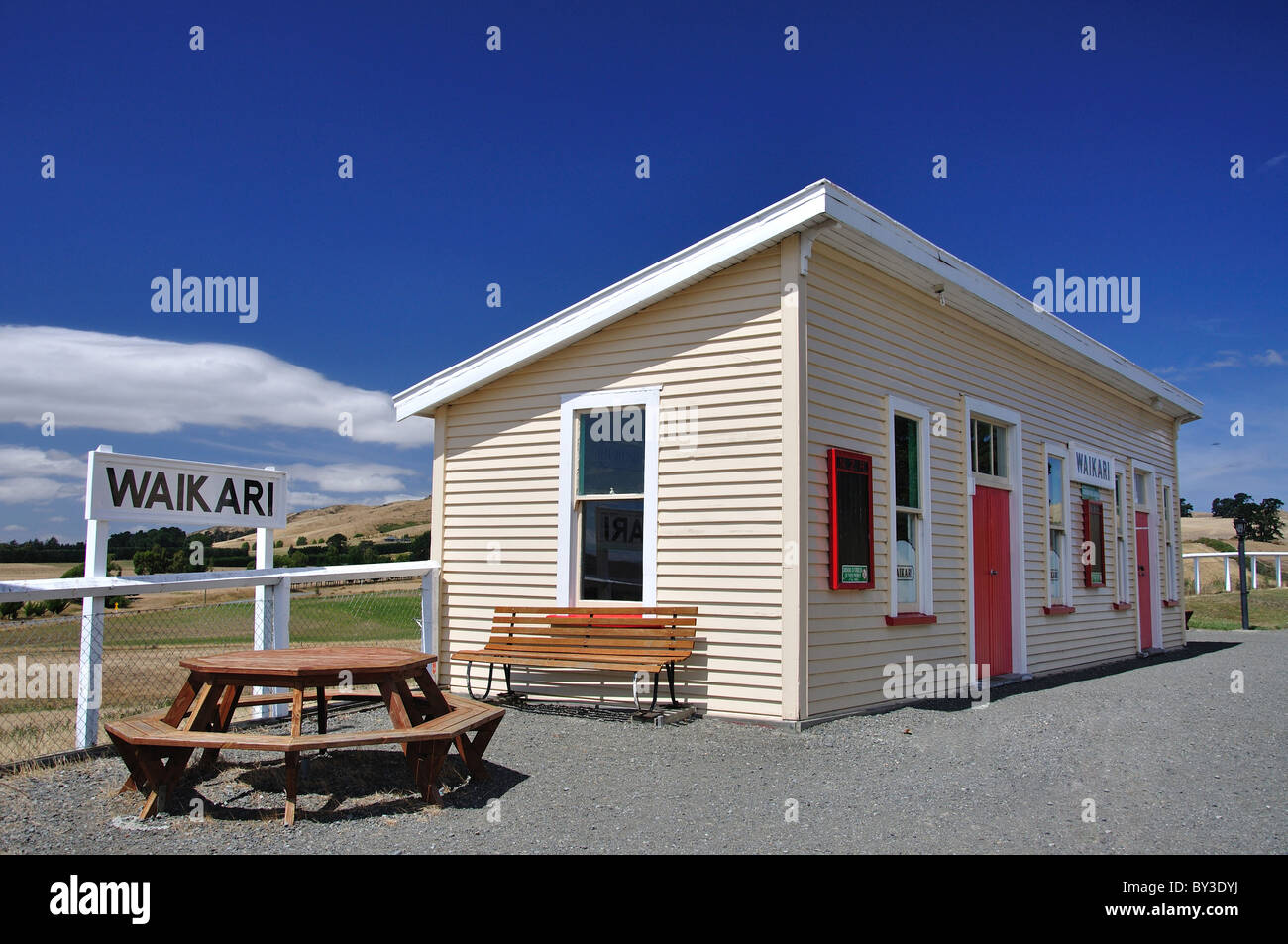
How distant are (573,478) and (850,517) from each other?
259 centimetres

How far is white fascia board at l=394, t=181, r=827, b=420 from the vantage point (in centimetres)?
744

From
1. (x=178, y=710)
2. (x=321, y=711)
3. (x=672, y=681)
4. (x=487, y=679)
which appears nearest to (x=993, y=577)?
(x=672, y=681)

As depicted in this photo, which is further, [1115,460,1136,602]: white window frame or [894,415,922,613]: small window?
[1115,460,1136,602]: white window frame

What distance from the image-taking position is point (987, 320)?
34.1ft

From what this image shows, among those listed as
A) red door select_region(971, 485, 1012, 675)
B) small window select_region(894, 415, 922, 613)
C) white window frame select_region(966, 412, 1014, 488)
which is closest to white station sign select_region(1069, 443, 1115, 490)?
white window frame select_region(966, 412, 1014, 488)

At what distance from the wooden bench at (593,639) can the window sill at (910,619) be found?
189 cm

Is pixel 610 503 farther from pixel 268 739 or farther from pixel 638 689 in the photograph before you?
pixel 268 739

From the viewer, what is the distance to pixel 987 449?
34.8ft

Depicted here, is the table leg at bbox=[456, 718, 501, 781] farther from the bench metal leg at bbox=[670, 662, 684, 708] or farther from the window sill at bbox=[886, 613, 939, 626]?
the window sill at bbox=[886, 613, 939, 626]

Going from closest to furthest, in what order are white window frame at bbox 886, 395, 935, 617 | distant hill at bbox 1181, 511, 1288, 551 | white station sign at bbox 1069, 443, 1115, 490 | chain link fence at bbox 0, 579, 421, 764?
chain link fence at bbox 0, 579, 421, 764 → white window frame at bbox 886, 395, 935, 617 → white station sign at bbox 1069, 443, 1115, 490 → distant hill at bbox 1181, 511, 1288, 551

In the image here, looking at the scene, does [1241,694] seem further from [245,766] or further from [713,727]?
[245,766]

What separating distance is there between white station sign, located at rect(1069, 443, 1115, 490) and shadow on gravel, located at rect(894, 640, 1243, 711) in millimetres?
2487
